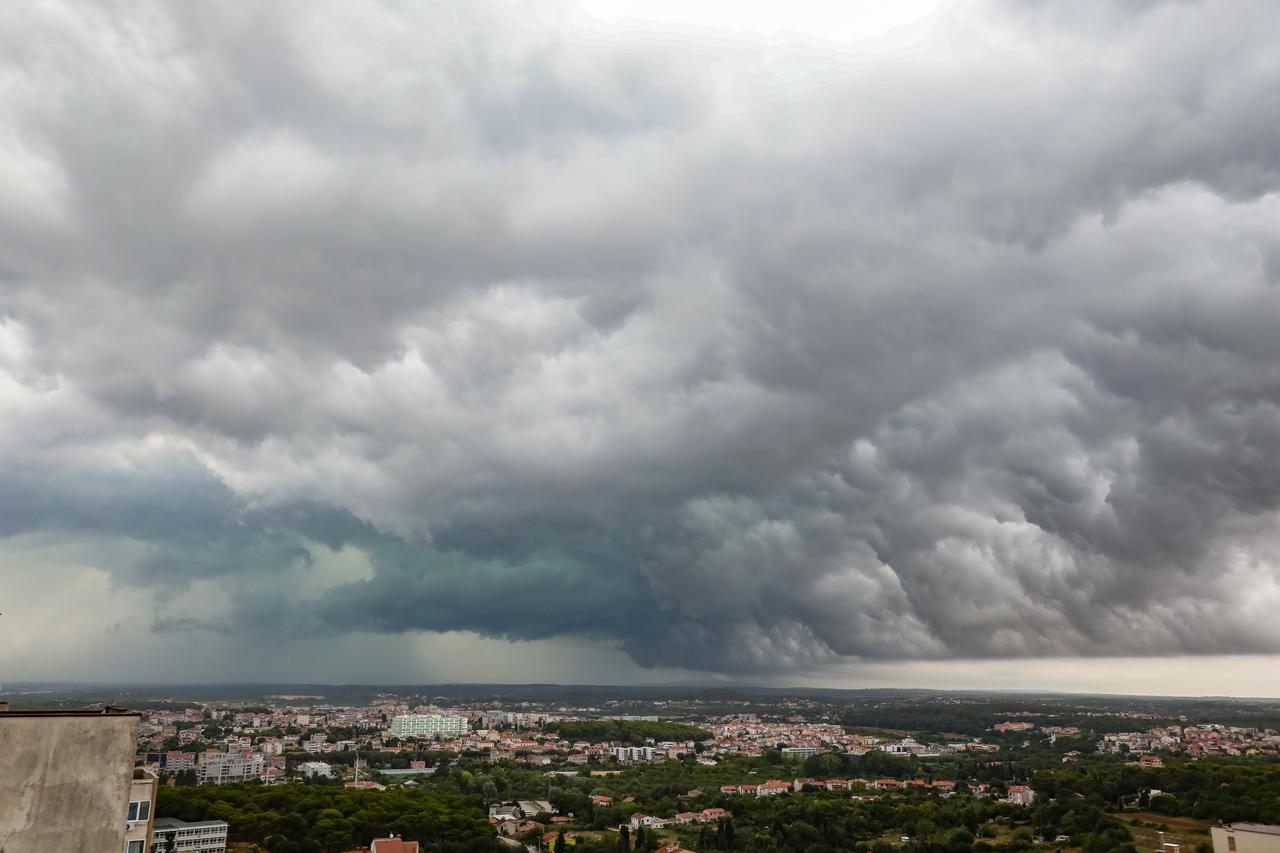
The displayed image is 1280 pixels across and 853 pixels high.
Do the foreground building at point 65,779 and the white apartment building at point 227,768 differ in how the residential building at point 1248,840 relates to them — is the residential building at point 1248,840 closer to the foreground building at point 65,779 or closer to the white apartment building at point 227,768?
the foreground building at point 65,779

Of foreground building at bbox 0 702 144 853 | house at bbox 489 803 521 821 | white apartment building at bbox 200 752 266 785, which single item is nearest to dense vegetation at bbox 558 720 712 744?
white apartment building at bbox 200 752 266 785

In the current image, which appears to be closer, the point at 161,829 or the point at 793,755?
the point at 161,829

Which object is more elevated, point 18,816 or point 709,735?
point 18,816

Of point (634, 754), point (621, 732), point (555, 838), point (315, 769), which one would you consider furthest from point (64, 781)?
point (621, 732)

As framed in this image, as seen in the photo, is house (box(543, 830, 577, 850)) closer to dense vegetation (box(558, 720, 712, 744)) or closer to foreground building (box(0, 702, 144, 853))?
foreground building (box(0, 702, 144, 853))

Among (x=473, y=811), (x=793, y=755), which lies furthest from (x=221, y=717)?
(x=473, y=811)

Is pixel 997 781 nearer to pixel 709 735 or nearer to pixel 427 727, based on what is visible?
pixel 709 735
